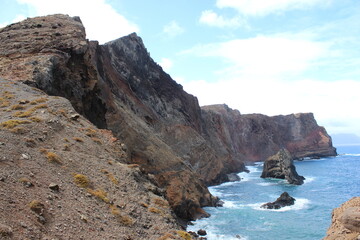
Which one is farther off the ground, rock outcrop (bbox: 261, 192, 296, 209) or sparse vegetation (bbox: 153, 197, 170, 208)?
sparse vegetation (bbox: 153, 197, 170, 208)

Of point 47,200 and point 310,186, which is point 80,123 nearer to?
point 47,200

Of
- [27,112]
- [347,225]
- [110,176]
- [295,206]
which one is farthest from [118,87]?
[347,225]

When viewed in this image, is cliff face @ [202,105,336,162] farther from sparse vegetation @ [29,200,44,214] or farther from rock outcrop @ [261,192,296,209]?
sparse vegetation @ [29,200,44,214]

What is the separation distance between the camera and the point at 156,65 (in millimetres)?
100375

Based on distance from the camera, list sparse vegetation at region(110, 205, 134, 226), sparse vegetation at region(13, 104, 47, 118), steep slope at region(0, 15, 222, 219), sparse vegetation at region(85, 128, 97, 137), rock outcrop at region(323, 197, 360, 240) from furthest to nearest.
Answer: steep slope at region(0, 15, 222, 219), sparse vegetation at region(85, 128, 97, 137), sparse vegetation at region(13, 104, 47, 118), rock outcrop at region(323, 197, 360, 240), sparse vegetation at region(110, 205, 134, 226)

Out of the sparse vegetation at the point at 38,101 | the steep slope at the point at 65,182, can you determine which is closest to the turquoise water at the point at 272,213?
the steep slope at the point at 65,182

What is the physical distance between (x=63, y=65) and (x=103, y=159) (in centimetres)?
1675

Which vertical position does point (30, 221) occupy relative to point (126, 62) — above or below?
below

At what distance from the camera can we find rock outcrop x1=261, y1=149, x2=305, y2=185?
88975mm

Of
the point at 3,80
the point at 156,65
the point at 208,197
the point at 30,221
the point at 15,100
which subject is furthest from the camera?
the point at 156,65

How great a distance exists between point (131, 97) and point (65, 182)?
61.7 metres

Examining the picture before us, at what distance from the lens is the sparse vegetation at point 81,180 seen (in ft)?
52.0

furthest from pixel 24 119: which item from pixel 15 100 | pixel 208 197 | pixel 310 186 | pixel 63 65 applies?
pixel 310 186

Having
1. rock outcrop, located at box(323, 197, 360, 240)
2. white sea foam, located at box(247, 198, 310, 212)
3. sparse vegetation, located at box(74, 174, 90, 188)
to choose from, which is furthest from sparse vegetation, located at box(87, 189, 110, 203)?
white sea foam, located at box(247, 198, 310, 212)
